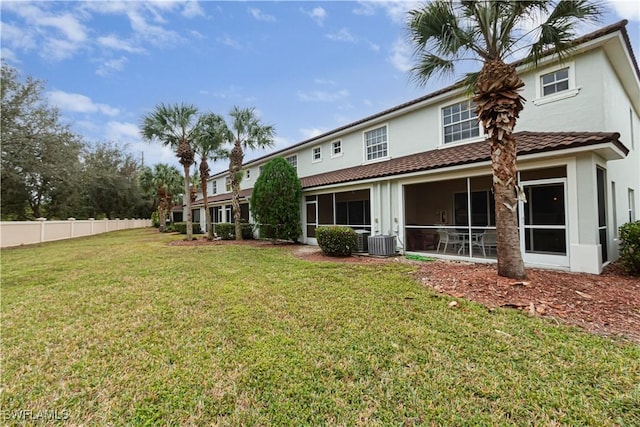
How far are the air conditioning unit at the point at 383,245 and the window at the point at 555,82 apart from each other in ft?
22.5

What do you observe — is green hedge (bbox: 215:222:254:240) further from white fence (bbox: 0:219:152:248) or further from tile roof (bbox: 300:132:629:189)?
white fence (bbox: 0:219:152:248)

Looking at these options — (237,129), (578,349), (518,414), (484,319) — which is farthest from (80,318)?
(237,129)

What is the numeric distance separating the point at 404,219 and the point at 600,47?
7519 millimetres

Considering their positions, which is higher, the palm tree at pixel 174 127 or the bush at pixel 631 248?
the palm tree at pixel 174 127

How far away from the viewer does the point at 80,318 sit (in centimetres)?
520

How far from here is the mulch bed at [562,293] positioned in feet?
14.8

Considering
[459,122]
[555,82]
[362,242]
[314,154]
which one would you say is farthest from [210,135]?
[555,82]

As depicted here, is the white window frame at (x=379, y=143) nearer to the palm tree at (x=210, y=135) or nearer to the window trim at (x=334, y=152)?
the window trim at (x=334, y=152)

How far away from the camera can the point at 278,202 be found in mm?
14898

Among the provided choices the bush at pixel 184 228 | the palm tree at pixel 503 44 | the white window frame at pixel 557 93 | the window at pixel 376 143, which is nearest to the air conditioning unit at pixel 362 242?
the window at pixel 376 143

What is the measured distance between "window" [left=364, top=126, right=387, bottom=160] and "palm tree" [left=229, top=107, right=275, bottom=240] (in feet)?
20.5

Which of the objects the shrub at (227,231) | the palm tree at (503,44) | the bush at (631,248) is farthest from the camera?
the shrub at (227,231)

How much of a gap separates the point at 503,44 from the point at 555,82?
141 inches

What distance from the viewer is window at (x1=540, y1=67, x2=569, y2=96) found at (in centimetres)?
852
